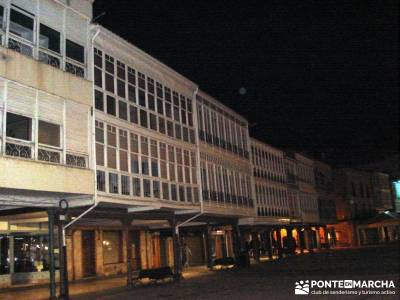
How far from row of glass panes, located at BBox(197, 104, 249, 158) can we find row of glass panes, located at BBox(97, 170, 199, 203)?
3.92m

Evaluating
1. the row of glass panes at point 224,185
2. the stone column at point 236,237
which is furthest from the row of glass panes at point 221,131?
the stone column at point 236,237

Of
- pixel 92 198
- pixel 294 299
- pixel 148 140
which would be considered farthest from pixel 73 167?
pixel 294 299

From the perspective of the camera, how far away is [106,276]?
28.9 metres

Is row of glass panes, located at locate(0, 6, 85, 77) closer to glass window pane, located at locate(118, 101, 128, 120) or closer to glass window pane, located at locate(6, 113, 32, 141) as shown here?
glass window pane, located at locate(6, 113, 32, 141)

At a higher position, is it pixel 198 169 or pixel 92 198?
pixel 198 169

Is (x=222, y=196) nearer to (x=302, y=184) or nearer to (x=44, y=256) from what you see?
(x=44, y=256)

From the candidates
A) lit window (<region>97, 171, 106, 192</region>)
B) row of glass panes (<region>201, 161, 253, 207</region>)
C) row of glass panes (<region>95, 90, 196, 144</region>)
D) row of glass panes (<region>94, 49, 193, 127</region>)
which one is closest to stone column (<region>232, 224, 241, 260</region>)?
row of glass panes (<region>201, 161, 253, 207</region>)

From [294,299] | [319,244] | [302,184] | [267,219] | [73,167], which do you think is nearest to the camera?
[294,299]

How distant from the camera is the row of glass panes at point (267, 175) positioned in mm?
39225

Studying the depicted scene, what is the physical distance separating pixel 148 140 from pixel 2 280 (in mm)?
10160

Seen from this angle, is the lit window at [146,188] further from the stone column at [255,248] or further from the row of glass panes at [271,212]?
the stone column at [255,248]

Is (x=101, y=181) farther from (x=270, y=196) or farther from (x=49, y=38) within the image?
(x=270, y=196)
